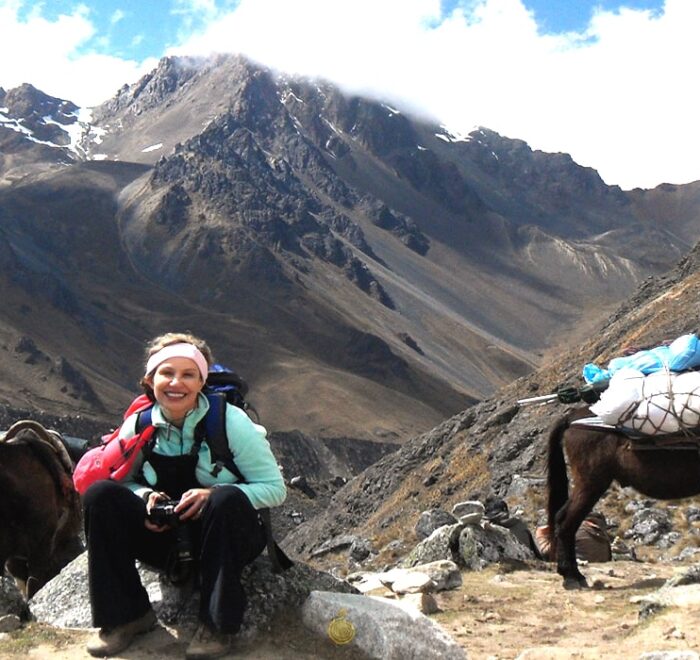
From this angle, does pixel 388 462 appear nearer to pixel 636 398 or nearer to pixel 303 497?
pixel 303 497

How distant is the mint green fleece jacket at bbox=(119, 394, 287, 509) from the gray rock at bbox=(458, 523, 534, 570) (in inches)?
237

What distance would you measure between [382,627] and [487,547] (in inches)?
228

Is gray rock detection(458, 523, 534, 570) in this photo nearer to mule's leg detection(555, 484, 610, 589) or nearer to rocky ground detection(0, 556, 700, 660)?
rocky ground detection(0, 556, 700, 660)

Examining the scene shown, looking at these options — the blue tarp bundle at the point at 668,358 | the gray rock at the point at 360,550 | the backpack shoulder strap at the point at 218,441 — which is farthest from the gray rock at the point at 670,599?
the gray rock at the point at 360,550

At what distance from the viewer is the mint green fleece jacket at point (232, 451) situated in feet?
20.6

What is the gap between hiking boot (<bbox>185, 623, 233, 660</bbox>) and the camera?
6.01m

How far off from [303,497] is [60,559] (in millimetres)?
43849

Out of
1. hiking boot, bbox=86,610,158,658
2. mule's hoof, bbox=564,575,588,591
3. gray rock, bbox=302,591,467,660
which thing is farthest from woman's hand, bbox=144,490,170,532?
mule's hoof, bbox=564,575,588,591

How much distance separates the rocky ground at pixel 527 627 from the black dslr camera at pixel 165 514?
83cm

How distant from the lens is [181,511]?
604cm

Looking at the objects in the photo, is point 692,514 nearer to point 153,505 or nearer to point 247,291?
point 153,505

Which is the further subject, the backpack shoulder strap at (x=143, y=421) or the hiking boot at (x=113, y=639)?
the backpack shoulder strap at (x=143, y=421)

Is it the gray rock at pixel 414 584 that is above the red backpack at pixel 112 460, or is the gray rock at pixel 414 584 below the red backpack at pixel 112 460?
below

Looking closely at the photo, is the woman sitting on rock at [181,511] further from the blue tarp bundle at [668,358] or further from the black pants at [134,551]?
the blue tarp bundle at [668,358]
